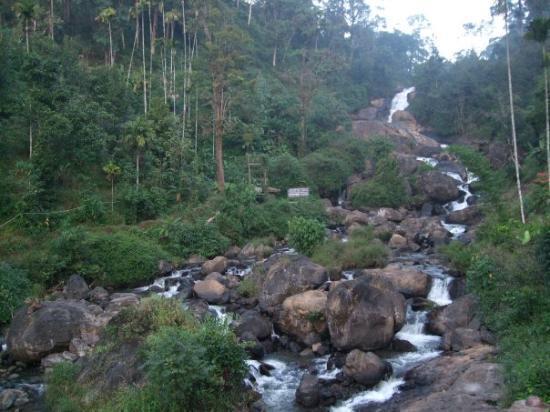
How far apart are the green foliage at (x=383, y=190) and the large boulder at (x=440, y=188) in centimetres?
164

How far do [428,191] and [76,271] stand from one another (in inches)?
916

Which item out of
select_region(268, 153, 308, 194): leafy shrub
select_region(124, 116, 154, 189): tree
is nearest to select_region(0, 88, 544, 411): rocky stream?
select_region(124, 116, 154, 189): tree

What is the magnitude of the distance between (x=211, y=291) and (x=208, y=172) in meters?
16.7

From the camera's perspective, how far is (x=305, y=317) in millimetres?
16531

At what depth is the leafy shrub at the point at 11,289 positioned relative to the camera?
755 inches

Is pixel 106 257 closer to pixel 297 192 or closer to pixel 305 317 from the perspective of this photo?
pixel 305 317

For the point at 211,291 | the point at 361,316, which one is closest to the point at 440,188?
the point at 211,291

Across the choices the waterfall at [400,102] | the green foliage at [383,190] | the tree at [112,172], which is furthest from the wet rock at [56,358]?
the waterfall at [400,102]

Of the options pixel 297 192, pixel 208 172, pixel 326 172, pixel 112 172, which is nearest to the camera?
pixel 112 172

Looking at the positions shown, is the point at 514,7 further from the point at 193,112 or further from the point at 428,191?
the point at 193,112

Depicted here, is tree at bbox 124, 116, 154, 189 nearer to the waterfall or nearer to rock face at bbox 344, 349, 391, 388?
rock face at bbox 344, 349, 391, 388

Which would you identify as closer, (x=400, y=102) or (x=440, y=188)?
(x=440, y=188)

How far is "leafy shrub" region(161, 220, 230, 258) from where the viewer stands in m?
26.7

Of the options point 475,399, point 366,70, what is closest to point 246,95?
point 366,70
